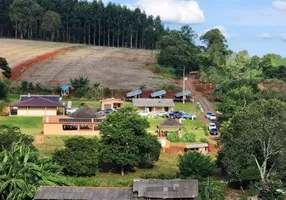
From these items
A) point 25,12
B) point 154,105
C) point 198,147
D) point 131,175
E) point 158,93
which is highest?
point 25,12

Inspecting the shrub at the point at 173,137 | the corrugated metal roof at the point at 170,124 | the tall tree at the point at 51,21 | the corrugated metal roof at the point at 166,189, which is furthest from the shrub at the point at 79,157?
the tall tree at the point at 51,21

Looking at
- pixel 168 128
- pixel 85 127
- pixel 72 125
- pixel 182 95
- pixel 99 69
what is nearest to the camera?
pixel 72 125

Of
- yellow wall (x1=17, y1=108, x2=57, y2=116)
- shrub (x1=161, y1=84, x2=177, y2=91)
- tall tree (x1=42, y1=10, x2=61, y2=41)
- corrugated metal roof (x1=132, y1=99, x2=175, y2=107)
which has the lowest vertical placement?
yellow wall (x1=17, y1=108, x2=57, y2=116)

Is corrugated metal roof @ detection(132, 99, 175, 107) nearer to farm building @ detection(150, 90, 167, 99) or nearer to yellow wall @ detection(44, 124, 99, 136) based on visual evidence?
farm building @ detection(150, 90, 167, 99)

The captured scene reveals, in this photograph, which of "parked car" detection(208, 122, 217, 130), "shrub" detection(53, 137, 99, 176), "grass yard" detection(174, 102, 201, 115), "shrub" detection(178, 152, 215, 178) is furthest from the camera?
"grass yard" detection(174, 102, 201, 115)

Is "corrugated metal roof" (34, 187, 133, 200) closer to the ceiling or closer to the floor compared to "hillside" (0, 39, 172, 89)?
closer to the floor

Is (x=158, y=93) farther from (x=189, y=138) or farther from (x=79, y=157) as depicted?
(x=79, y=157)

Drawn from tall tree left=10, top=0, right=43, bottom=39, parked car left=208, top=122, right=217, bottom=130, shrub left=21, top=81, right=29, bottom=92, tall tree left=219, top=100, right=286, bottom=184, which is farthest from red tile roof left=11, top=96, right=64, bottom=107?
tall tree left=10, top=0, right=43, bottom=39

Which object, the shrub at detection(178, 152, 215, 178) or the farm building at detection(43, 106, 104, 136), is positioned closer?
the shrub at detection(178, 152, 215, 178)

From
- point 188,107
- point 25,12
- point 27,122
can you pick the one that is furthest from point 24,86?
point 25,12
